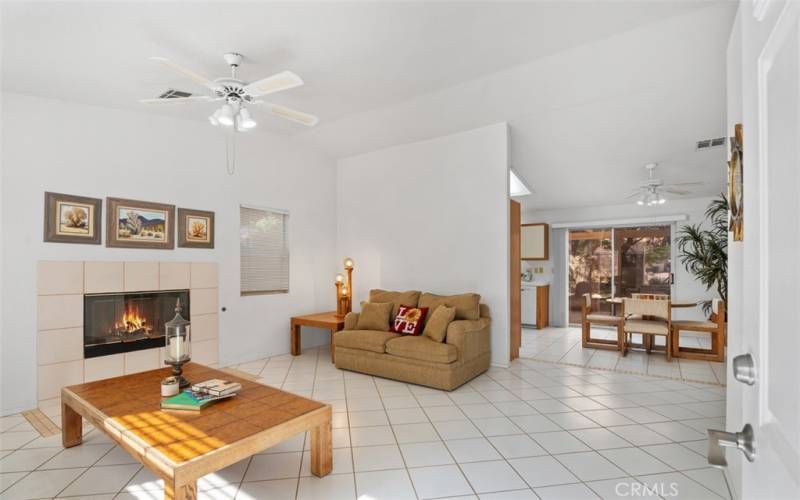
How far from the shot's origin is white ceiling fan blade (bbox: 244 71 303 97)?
8.95 feet

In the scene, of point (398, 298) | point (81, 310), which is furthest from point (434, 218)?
point (81, 310)

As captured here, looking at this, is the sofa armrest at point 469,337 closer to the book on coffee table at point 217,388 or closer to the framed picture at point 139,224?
the book on coffee table at point 217,388

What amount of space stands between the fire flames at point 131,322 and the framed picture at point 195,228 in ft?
2.76

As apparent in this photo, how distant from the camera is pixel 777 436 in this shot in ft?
A: 2.06

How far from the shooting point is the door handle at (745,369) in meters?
0.75

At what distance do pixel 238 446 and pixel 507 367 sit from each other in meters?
3.53

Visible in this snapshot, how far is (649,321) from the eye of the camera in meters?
5.57

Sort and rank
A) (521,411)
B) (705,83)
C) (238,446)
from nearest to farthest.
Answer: (238,446)
(521,411)
(705,83)

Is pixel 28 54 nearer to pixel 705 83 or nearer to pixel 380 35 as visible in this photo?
pixel 380 35

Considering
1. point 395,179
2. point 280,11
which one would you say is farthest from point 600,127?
point 280,11

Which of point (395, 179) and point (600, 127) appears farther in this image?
point (395, 179)

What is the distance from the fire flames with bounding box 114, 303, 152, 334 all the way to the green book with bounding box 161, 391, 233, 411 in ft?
7.41

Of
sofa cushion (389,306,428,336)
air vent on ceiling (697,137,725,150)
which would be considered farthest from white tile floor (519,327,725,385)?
air vent on ceiling (697,137,725,150)

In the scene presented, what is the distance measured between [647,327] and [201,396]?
209 inches
